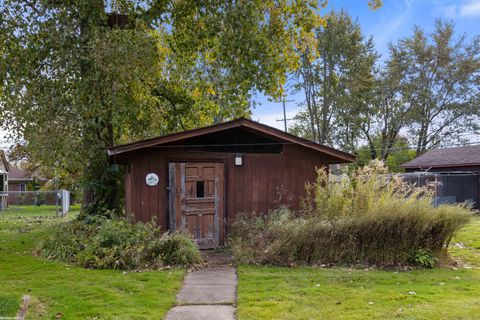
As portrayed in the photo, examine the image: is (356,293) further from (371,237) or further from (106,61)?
(106,61)

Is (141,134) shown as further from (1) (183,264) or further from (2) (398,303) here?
(2) (398,303)

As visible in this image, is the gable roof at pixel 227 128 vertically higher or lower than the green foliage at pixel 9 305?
higher

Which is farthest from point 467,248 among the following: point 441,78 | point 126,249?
point 441,78

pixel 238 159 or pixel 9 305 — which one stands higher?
pixel 238 159

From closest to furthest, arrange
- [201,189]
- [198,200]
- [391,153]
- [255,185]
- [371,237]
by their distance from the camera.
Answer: [371,237]
[198,200]
[201,189]
[255,185]
[391,153]

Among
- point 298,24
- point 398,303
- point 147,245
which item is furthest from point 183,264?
point 298,24

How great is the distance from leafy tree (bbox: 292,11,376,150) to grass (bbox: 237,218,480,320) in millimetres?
21376

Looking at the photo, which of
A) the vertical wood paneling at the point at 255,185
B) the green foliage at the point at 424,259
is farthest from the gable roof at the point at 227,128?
the green foliage at the point at 424,259

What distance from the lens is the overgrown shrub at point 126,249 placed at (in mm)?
7008

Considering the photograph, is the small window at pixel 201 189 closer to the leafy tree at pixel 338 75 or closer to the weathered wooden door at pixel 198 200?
the weathered wooden door at pixel 198 200

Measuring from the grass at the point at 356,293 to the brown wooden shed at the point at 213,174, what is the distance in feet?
8.04

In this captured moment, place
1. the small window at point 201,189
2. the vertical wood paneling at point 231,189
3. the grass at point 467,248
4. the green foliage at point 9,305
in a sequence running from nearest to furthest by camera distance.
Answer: the green foliage at point 9,305, the grass at point 467,248, the small window at point 201,189, the vertical wood paneling at point 231,189

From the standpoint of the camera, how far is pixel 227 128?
9.05 metres

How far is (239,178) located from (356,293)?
4476mm
